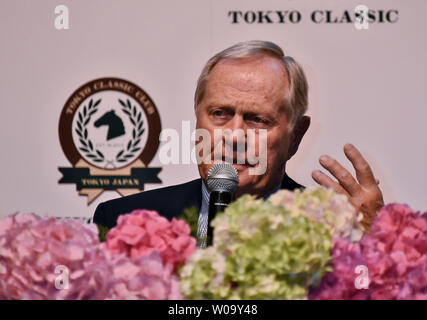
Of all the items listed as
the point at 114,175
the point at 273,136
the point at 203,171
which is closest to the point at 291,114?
the point at 273,136

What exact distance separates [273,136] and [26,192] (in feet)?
4.07

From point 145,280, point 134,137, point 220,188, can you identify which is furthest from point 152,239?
point 134,137

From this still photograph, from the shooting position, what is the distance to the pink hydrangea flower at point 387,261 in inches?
35.5

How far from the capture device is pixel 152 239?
3.05 ft

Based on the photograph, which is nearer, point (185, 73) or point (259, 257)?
point (259, 257)

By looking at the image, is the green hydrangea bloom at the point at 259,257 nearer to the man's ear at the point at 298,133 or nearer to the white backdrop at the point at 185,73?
the man's ear at the point at 298,133

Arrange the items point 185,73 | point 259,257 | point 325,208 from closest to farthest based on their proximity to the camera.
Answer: point 259,257
point 325,208
point 185,73

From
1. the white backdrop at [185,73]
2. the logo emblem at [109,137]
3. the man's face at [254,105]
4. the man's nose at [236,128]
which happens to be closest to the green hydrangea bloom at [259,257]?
the man's nose at [236,128]

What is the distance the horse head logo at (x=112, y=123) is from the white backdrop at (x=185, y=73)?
0.60ft

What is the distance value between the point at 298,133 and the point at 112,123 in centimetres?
86

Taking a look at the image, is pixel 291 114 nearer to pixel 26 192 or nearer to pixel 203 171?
pixel 203 171

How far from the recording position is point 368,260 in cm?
91

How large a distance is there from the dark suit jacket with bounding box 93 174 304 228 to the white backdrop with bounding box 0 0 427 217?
6.4 inches

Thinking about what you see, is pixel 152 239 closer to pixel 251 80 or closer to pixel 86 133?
pixel 251 80
